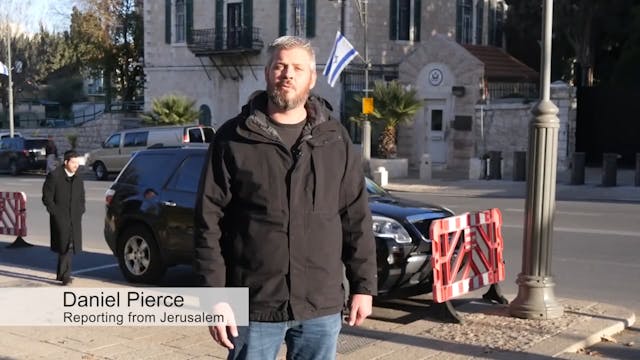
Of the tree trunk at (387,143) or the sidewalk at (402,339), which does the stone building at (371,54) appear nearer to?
the tree trunk at (387,143)

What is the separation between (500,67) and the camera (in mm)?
29312

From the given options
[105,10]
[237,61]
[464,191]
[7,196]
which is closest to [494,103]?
[464,191]

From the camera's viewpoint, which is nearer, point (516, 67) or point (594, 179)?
point (594, 179)

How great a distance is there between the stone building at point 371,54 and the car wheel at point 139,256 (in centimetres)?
1933

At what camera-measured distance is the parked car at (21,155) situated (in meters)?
32.9

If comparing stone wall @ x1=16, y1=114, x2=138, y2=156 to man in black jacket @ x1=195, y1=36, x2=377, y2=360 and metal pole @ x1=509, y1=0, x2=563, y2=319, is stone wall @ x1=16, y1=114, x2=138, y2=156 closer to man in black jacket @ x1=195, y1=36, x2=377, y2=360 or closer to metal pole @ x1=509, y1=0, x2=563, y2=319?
metal pole @ x1=509, y1=0, x2=563, y2=319

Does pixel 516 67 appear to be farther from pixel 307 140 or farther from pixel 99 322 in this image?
pixel 307 140

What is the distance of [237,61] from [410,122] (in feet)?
34.3

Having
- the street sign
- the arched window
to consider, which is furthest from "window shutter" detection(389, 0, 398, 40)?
the street sign

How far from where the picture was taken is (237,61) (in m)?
34.0

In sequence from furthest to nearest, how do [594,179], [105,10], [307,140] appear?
[105,10] < [594,179] < [307,140]

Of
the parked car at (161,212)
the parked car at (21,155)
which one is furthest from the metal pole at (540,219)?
the parked car at (21,155)

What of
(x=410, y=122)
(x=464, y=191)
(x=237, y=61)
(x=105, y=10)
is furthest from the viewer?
(x=105, y=10)

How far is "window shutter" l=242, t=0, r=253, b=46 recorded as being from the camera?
33156 mm
